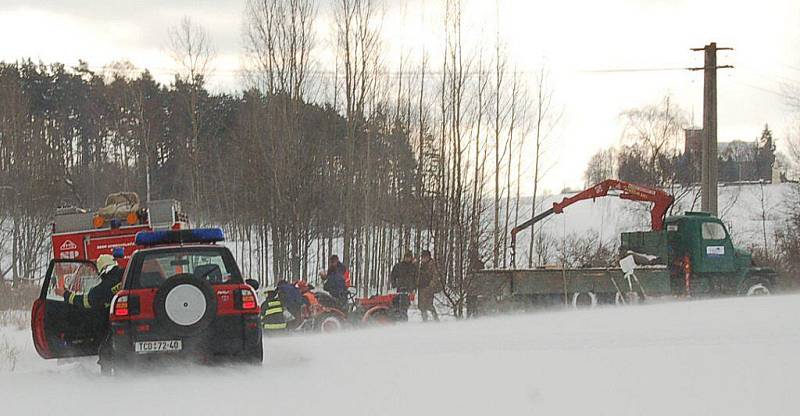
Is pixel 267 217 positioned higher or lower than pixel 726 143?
lower

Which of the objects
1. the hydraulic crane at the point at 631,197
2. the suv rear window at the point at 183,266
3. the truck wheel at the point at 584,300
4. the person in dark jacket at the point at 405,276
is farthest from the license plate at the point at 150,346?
the hydraulic crane at the point at 631,197

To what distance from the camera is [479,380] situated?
9383 mm

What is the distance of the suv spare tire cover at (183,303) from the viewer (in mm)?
10539

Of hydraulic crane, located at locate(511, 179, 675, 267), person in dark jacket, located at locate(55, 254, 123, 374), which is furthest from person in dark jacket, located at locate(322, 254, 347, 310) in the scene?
person in dark jacket, located at locate(55, 254, 123, 374)

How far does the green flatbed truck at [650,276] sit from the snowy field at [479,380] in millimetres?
8796

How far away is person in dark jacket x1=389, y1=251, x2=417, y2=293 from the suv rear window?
11565mm

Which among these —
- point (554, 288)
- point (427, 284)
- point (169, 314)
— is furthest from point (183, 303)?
point (554, 288)

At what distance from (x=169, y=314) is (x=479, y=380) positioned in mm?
3514

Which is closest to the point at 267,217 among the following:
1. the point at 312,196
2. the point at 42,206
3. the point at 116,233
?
the point at 312,196

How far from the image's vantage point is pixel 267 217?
126 ft

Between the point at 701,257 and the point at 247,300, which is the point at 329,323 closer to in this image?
the point at 247,300

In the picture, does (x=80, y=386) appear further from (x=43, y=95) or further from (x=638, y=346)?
(x=43, y=95)

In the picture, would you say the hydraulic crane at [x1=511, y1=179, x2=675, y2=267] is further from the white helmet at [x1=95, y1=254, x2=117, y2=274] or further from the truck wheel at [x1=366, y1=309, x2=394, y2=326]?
the white helmet at [x1=95, y1=254, x2=117, y2=274]

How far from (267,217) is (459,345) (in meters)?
26.3
